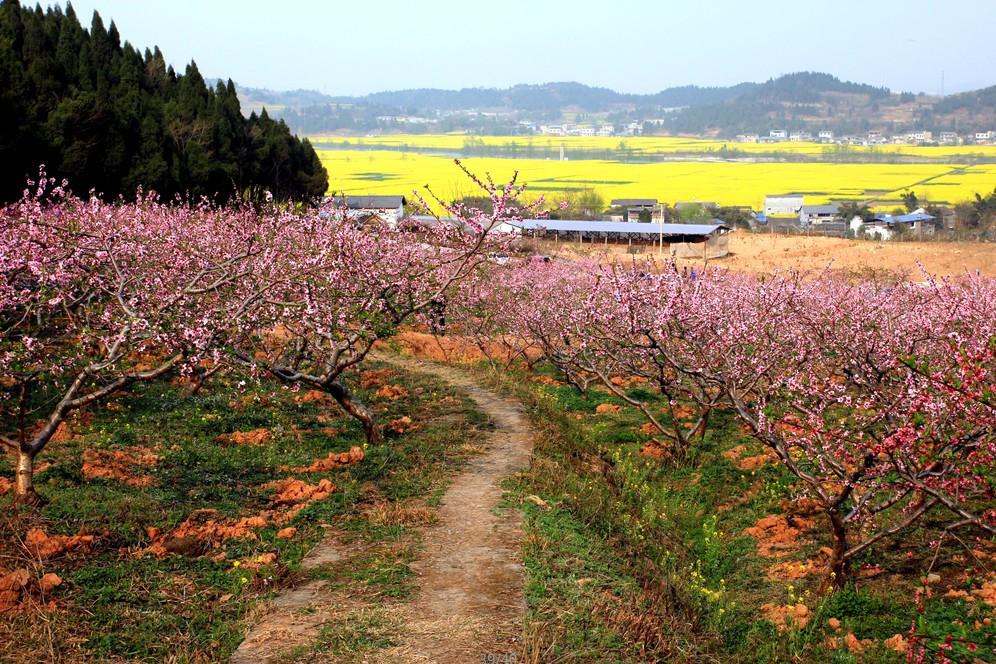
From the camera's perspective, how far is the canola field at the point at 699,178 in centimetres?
11281

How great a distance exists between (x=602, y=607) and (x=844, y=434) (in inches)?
124

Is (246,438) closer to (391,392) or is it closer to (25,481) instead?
(25,481)

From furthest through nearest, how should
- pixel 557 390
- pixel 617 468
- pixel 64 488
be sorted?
pixel 557 390 → pixel 617 468 → pixel 64 488

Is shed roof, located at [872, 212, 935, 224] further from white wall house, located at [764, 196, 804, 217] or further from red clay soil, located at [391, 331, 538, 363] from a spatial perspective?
red clay soil, located at [391, 331, 538, 363]

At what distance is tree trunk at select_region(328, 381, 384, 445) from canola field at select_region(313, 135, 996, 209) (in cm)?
7739

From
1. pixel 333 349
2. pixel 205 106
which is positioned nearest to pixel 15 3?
pixel 205 106

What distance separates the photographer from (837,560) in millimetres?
10398

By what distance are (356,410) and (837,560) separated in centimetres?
816

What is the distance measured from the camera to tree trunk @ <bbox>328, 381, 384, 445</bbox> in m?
15.2

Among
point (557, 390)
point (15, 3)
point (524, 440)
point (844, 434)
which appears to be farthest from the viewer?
point (15, 3)

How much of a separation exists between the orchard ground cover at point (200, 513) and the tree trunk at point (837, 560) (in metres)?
4.92

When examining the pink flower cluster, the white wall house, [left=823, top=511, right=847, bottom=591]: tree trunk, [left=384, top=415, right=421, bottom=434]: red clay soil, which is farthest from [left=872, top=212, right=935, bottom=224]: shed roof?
[left=823, top=511, right=847, bottom=591]: tree trunk

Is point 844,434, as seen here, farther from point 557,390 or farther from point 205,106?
point 205,106

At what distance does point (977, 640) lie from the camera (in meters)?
8.86
